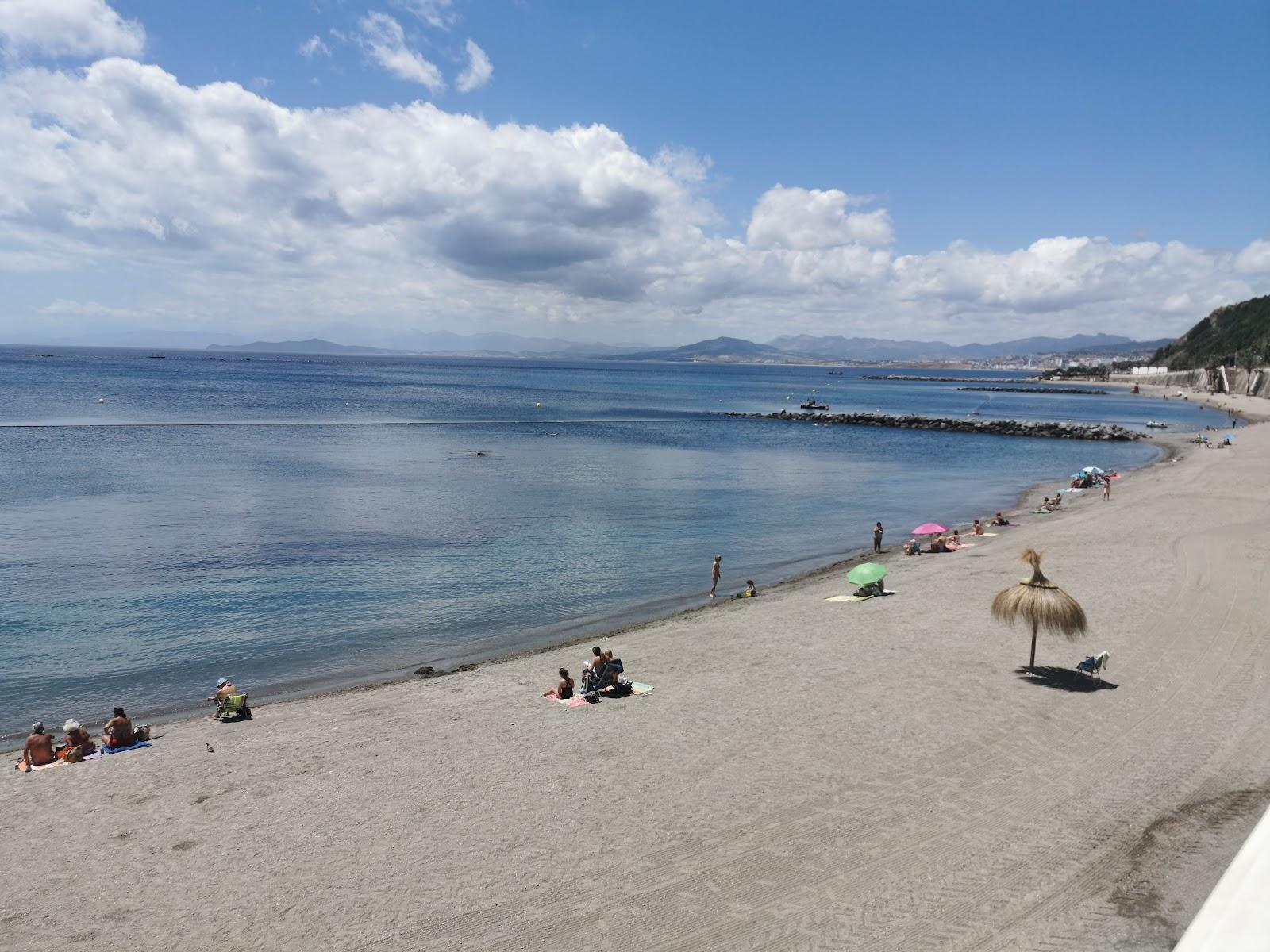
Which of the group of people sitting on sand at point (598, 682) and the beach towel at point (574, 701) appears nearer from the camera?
the beach towel at point (574, 701)

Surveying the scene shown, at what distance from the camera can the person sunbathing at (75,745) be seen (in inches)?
516

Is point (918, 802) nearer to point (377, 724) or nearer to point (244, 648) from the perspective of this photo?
point (377, 724)

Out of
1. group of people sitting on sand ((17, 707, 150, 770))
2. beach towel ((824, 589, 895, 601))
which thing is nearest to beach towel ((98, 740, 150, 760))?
group of people sitting on sand ((17, 707, 150, 770))

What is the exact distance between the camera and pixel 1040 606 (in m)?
14.5

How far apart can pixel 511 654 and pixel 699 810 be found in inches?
379

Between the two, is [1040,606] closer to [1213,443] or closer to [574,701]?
[574,701]

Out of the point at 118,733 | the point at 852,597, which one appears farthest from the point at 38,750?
the point at 852,597

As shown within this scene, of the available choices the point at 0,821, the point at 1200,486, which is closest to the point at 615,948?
the point at 0,821

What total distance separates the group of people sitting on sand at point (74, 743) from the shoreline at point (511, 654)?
1382 millimetres

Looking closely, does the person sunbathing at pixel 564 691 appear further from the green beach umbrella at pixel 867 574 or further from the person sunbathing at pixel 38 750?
the green beach umbrella at pixel 867 574

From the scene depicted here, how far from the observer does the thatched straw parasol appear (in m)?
14.3

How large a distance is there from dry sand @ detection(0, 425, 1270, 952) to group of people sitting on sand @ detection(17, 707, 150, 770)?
0.36 meters

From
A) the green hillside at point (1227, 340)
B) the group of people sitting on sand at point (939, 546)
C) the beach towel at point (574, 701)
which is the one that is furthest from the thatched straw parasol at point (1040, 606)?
the green hillside at point (1227, 340)

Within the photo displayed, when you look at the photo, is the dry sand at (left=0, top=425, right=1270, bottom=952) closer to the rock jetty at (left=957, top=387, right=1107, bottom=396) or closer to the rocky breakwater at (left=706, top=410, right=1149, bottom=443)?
the rocky breakwater at (left=706, top=410, right=1149, bottom=443)
